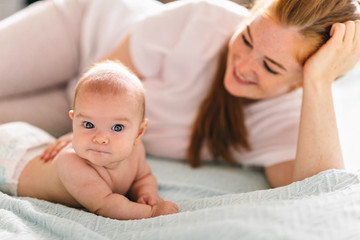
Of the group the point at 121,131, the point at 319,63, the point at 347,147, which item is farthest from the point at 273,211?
the point at 347,147

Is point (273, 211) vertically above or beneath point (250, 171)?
above

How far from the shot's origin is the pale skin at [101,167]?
0.85m

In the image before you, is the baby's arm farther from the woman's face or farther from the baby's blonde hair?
the woman's face

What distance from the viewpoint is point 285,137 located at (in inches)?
51.8

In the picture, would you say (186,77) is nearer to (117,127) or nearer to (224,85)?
(224,85)

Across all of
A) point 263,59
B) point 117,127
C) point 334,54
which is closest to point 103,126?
point 117,127

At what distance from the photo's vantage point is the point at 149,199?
0.99 metres

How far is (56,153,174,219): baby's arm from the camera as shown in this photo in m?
0.90

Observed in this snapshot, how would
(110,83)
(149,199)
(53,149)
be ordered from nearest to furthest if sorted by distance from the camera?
(110,83) < (149,199) < (53,149)

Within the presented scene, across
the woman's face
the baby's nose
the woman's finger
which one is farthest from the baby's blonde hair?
the woman's finger

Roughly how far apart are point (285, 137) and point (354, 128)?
0.35 m

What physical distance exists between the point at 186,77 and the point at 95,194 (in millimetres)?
672

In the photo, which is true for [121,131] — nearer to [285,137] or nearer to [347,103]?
[285,137]

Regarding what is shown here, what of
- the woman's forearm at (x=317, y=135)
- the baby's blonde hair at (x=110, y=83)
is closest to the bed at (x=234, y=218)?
the woman's forearm at (x=317, y=135)
